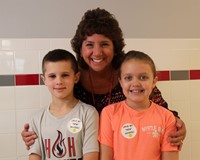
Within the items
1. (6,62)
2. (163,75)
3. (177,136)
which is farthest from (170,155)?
(6,62)

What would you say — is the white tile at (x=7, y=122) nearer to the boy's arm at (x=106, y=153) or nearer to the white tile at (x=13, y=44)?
the white tile at (x=13, y=44)

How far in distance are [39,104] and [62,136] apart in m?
0.58

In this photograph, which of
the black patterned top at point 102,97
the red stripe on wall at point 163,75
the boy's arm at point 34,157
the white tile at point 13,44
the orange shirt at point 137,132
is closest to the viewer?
the orange shirt at point 137,132

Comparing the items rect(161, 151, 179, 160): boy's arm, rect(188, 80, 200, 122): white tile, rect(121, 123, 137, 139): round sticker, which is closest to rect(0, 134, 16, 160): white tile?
rect(121, 123, 137, 139): round sticker

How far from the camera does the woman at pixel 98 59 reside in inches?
46.9

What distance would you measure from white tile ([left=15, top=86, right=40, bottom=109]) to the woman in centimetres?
38

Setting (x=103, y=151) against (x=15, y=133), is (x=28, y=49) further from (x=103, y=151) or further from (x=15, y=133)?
(x=103, y=151)

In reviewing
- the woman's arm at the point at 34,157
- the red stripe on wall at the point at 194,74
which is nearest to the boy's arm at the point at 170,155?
the woman's arm at the point at 34,157

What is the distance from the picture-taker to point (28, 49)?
1530 millimetres

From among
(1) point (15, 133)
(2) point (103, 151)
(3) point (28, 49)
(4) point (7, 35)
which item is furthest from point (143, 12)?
(1) point (15, 133)

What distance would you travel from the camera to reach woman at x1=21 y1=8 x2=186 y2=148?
1.19 metres

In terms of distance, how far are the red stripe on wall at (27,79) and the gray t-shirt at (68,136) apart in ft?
1.66

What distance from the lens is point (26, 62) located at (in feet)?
5.05

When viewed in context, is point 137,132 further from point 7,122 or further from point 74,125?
point 7,122
